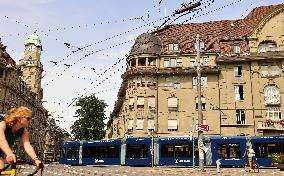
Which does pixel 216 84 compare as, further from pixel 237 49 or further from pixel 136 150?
pixel 136 150

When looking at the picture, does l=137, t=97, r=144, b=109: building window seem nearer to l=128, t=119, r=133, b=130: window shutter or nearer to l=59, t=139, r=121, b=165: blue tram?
l=128, t=119, r=133, b=130: window shutter

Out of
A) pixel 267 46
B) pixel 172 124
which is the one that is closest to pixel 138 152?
pixel 172 124

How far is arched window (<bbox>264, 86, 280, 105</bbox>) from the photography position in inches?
1491

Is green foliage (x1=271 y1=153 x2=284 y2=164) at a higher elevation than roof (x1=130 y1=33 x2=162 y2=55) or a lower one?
lower

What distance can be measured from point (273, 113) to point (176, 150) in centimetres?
1390

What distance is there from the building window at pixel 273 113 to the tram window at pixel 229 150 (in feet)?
34.0

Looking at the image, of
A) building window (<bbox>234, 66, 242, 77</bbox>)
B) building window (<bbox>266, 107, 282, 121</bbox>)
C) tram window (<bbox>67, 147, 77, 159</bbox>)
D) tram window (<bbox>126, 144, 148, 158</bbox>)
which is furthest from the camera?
building window (<bbox>234, 66, 242, 77</bbox>)

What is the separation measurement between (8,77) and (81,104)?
41.5 feet

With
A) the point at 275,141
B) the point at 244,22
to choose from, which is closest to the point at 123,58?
the point at 275,141

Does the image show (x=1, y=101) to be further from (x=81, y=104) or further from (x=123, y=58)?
(x=123, y=58)

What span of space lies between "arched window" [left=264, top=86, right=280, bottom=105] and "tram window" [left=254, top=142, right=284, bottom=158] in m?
10.7

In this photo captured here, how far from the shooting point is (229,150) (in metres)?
29.1

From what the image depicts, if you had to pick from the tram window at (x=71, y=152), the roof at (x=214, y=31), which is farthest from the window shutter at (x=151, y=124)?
the tram window at (x=71, y=152)

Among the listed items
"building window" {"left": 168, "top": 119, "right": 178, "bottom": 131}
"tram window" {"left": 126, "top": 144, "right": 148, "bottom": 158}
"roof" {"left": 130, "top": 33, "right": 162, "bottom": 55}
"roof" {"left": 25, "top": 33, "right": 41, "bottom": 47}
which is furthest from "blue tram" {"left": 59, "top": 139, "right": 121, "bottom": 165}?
"roof" {"left": 25, "top": 33, "right": 41, "bottom": 47}
